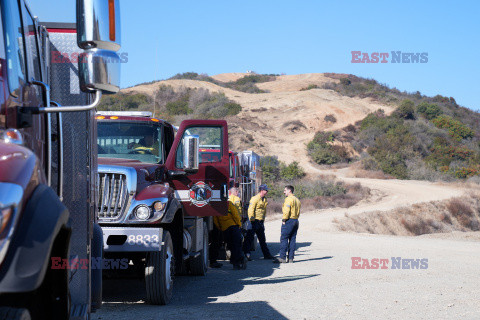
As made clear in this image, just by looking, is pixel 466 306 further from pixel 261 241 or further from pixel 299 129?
pixel 299 129

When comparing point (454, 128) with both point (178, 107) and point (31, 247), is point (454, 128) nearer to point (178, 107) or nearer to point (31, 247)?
point (178, 107)

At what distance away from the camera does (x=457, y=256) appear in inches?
667

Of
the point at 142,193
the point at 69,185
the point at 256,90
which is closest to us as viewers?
the point at 69,185

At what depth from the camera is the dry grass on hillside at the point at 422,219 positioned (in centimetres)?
2862

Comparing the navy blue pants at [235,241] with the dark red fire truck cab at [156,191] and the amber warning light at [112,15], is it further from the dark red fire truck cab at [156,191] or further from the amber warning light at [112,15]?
the amber warning light at [112,15]

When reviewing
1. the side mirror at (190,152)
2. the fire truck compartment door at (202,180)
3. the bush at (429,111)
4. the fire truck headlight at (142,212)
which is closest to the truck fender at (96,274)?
the fire truck headlight at (142,212)

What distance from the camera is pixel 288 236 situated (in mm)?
14844

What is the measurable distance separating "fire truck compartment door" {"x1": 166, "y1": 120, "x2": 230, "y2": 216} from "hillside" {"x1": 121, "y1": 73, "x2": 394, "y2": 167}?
149 feet

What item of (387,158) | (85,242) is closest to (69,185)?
(85,242)

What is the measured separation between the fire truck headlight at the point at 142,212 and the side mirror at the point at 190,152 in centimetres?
121

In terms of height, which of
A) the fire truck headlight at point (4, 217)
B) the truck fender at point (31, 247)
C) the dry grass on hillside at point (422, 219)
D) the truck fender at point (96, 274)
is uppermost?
the fire truck headlight at point (4, 217)

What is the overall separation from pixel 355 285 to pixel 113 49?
8.68 meters

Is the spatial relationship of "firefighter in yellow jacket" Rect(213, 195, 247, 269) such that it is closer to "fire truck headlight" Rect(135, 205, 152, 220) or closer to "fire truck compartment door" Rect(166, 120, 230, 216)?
"fire truck compartment door" Rect(166, 120, 230, 216)

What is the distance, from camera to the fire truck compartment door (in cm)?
1004
